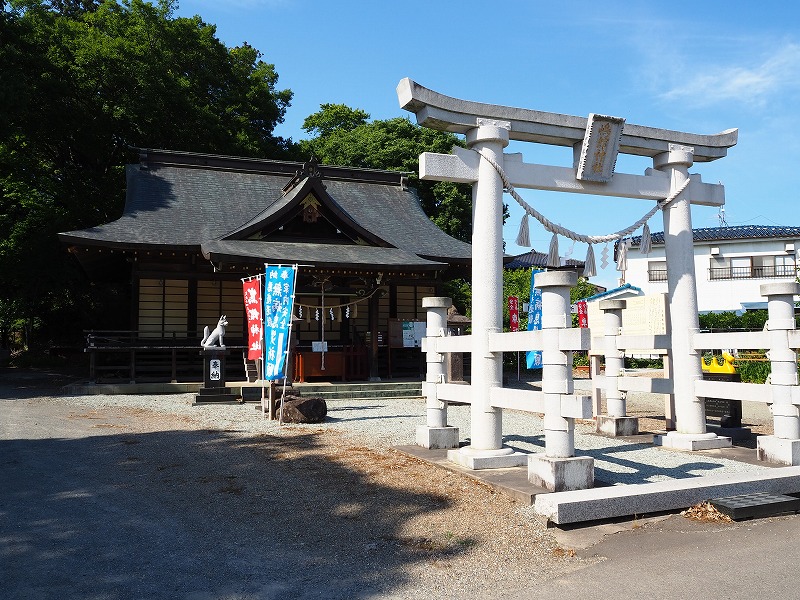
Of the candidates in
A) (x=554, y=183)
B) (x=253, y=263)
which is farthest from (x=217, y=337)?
(x=554, y=183)

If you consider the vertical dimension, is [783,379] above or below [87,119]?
below

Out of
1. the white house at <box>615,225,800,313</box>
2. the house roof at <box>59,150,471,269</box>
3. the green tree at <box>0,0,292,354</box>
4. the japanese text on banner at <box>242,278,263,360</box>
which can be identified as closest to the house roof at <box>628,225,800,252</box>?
the white house at <box>615,225,800,313</box>

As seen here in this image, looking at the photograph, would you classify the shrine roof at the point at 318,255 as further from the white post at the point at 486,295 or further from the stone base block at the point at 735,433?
the white post at the point at 486,295

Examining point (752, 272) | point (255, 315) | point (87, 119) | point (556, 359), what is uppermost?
point (87, 119)

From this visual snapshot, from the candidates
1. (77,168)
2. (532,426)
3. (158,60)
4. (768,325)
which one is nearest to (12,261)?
(77,168)

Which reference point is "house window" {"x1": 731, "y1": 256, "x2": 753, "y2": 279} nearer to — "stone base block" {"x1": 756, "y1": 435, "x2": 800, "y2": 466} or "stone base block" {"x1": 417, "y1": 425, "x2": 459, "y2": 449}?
"stone base block" {"x1": 756, "y1": 435, "x2": 800, "y2": 466}

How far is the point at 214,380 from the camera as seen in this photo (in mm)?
13172

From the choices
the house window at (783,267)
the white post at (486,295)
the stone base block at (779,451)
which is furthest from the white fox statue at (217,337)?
the house window at (783,267)

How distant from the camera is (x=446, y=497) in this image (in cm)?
564

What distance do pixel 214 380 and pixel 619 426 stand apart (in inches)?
327

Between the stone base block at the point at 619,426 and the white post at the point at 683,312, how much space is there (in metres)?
1.00

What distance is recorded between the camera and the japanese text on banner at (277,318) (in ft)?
34.4

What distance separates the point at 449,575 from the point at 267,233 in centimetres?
1399

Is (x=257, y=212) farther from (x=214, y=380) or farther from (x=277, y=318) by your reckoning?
(x=277, y=318)
